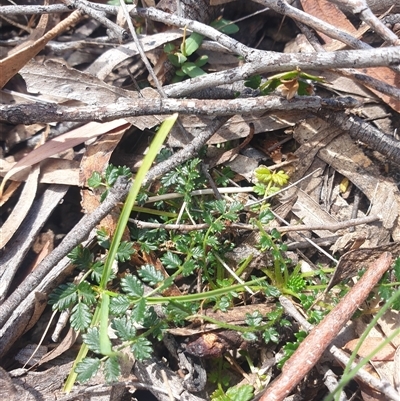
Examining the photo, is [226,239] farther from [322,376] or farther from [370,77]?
[370,77]

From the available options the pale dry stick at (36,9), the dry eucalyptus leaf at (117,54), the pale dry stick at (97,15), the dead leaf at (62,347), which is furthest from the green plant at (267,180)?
the pale dry stick at (36,9)

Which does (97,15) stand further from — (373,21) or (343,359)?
(343,359)

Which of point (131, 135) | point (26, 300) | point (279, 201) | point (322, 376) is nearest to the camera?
point (322, 376)

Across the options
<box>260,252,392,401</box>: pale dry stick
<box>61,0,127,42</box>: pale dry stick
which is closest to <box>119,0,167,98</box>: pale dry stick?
<box>61,0,127,42</box>: pale dry stick

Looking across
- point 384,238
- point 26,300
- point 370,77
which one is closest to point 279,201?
point 384,238

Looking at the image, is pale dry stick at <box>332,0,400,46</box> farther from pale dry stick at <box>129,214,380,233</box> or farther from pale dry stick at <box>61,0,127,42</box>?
pale dry stick at <box>61,0,127,42</box>

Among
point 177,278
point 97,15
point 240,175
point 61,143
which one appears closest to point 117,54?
point 97,15
